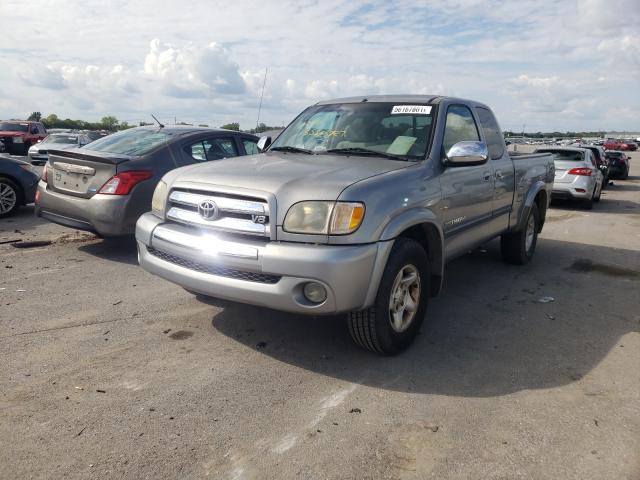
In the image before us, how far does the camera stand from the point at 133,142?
6602 mm

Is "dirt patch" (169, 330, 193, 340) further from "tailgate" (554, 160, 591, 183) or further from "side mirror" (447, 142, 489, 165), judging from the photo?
"tailgate" (554, 160, 591, 183)

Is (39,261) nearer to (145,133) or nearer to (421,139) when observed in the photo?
(145,133)

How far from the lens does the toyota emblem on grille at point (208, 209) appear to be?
3.54m

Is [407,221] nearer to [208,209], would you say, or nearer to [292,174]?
[292,174]

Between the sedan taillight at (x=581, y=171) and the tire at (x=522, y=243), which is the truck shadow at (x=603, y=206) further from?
the tire at (x=522, y=243)

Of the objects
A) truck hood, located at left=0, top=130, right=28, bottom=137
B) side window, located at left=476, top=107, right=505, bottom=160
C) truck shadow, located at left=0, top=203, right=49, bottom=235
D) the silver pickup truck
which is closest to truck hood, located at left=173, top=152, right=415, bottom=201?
the silver pickup truck

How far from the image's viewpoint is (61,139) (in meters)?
20.5

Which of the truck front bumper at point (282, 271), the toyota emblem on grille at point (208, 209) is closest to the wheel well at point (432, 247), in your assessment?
the truck front bumper at point (282, 271)

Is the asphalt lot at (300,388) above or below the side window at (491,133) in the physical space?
below

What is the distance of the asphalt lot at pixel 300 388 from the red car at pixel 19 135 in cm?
2156

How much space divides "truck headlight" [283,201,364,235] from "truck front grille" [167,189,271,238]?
6.8 inches

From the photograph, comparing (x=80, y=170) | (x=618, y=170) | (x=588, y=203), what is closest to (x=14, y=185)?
(x=80, y=170)

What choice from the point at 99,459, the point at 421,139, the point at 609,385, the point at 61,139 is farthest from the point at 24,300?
the point at 61,139

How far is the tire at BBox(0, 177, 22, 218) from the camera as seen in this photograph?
8.51 m
